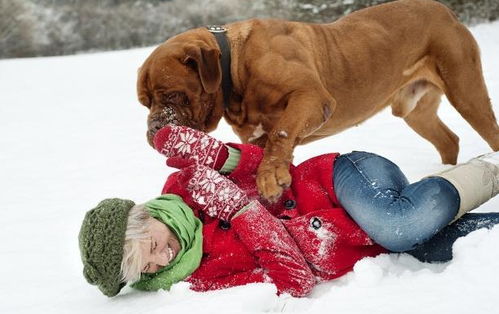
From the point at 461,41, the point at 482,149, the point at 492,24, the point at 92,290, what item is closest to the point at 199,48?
the point at 92,290

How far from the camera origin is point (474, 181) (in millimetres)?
2492

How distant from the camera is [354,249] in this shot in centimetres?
249

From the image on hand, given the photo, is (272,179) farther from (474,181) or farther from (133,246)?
(474,181)

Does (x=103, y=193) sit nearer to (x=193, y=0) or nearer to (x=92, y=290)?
(x=92, y=290)

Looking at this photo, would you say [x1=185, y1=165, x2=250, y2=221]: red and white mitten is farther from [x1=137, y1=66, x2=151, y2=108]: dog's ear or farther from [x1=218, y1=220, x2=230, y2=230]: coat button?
[x1=137, y1=66, x2=151, y2=108]: dog's ear

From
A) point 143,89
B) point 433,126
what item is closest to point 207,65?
point 143,89

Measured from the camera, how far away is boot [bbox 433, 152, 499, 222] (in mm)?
2438

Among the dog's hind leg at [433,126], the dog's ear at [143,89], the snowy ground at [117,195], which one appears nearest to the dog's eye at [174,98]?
the dog's ear at [143,89]

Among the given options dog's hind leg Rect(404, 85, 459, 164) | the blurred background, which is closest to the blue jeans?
dog's hind leg Rect(404, 85, 459, 164)

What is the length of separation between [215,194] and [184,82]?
957 mm

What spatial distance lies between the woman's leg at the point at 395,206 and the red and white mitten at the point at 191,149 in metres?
0.58

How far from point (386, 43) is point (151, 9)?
39.8 ft

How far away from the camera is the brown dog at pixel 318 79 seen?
3.18m

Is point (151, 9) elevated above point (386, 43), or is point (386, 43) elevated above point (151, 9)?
point (386, 43)
